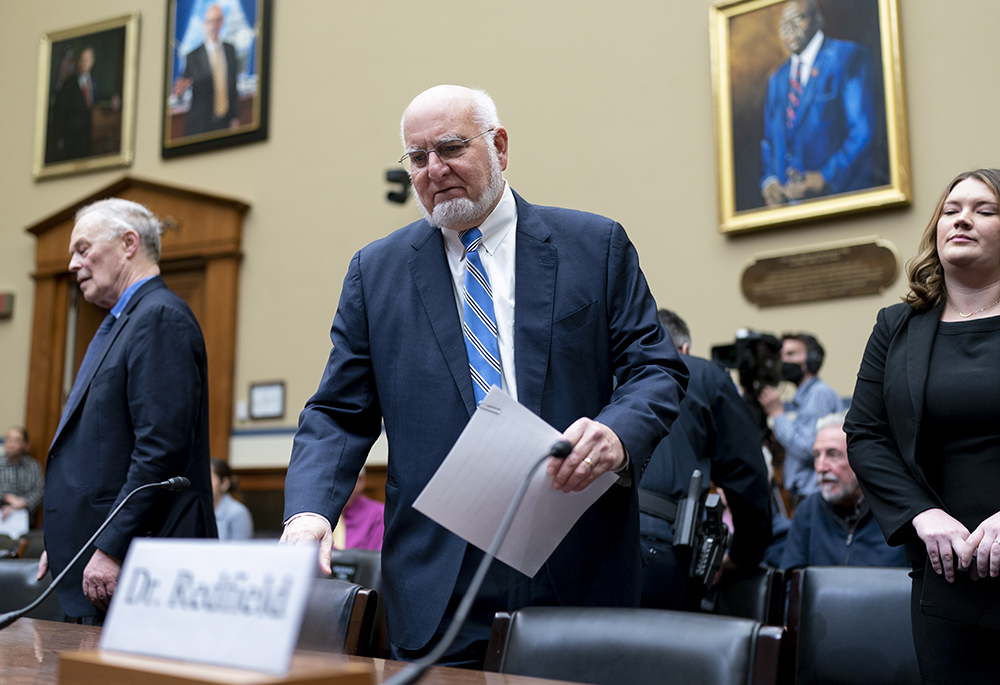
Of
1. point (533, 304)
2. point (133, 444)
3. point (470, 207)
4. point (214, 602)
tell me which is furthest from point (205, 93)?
point (214, 602)

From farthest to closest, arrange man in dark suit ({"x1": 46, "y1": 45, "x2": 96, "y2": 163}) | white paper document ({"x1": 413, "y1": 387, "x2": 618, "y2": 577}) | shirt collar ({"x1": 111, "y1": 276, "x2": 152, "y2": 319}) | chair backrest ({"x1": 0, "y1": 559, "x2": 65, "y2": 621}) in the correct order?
man in dark suit ({"x1": 46, "y1": 45, "x2": 96, "y2": 163})
shirt collar ({"x1": 111, "y1": 276, "x2": 152, "y2": 319})
chair backrest ({"x1": 0, "y1": 559, "x2": 65, "y2": 621})
white paper document ({"x1": 413, "y1": 387, "x2": 618, "y2": 577})

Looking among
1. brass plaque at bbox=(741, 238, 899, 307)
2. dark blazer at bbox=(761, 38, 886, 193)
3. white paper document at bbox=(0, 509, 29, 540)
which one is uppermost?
dark blazer at bbox=(761, 38, 886, 193)

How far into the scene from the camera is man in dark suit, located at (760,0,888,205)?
214 inches

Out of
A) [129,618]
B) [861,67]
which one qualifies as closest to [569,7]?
[861,67]

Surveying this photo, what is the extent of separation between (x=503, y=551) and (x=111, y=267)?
1.75m

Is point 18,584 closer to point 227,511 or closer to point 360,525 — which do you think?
point 360,525

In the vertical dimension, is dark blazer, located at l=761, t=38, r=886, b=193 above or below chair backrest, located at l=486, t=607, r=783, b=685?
above

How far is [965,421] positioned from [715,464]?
3.79 feet

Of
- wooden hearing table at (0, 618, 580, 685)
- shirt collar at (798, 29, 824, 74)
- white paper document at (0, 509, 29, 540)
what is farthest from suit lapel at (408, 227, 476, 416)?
white paper document at (0, 509, 29, 540)

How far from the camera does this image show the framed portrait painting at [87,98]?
810 centimetres

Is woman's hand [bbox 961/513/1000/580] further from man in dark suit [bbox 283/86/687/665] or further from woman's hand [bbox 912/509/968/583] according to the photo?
man in dark suit [bbox 283/86/687/665]

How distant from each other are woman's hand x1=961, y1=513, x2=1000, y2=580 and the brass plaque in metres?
3.75

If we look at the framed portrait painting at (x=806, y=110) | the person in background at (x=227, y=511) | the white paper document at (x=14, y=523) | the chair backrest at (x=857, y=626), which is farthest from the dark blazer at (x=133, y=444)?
the white paper document at (x=14, y=523)

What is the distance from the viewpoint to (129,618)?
0.88 meters
